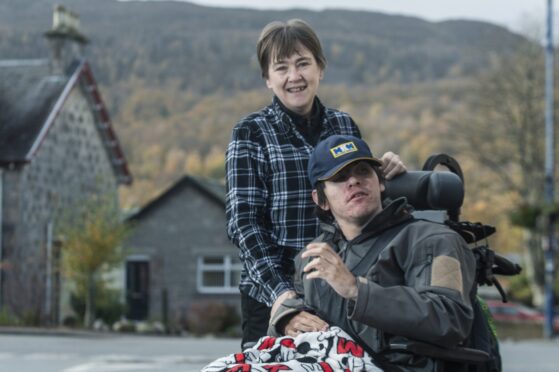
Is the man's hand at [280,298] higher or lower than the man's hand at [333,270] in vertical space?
lower

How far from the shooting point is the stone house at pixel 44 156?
34.6 meters

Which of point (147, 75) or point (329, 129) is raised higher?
point (147, 75)

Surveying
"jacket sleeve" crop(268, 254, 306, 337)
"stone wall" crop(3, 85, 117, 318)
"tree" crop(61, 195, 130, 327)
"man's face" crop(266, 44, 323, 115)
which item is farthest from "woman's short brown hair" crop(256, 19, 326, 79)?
"tree" crop(61, 195, 130, 327)

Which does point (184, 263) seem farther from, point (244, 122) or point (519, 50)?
point (244, 122)

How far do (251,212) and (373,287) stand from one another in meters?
0.92

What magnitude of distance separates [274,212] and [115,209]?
102 ft

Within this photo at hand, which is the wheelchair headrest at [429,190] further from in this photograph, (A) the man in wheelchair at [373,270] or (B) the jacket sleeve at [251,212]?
(B) the jacket sleeve at [251,212]

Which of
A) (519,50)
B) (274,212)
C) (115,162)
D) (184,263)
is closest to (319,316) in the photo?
(274,212)

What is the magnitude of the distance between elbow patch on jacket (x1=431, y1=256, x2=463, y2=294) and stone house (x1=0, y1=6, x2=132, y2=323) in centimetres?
2878

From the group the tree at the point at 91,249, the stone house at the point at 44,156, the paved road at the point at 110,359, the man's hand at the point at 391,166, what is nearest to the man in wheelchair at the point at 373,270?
the man's hand at the point at 391,166

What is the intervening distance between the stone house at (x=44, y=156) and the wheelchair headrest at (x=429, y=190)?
28083 mm

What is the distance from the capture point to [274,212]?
14.6 feet

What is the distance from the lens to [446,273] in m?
3.66

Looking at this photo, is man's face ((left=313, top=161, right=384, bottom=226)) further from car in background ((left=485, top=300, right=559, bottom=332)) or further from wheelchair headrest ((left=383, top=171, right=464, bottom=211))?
car in background ((left=485, top=300, right=559, bottom=332))
